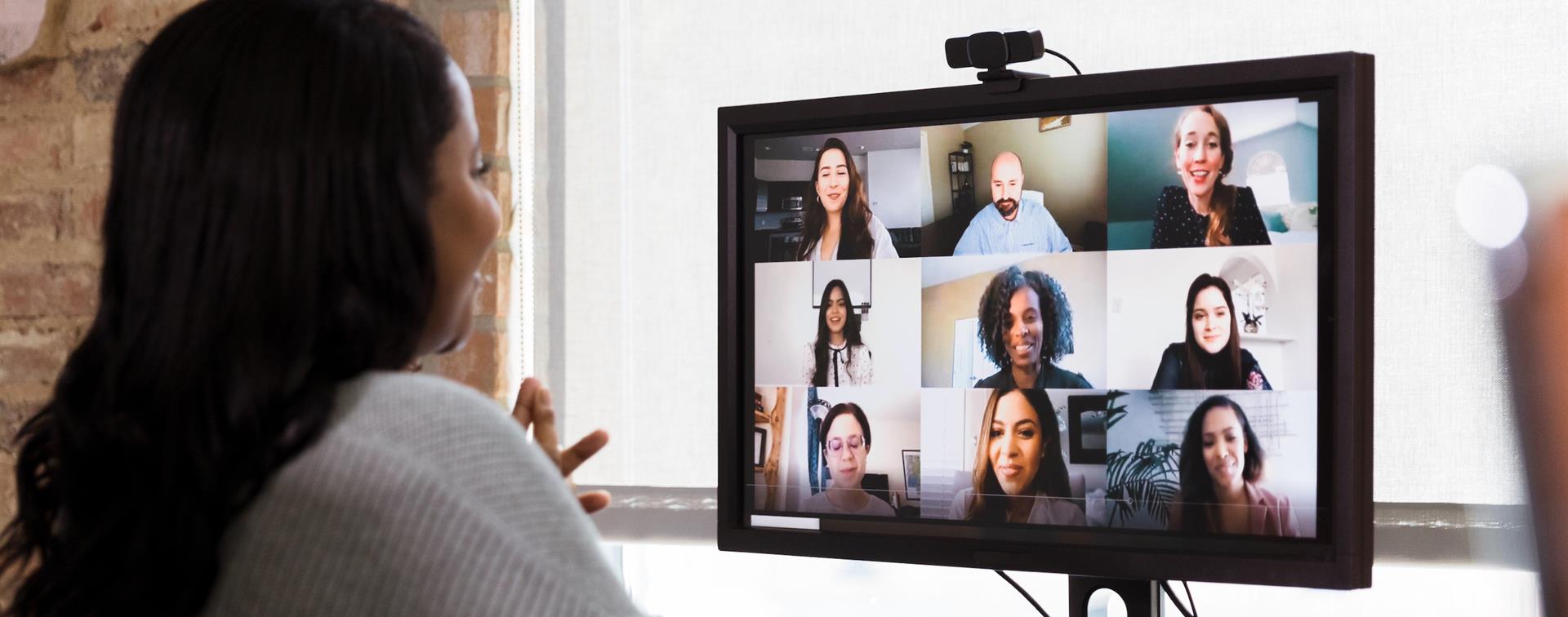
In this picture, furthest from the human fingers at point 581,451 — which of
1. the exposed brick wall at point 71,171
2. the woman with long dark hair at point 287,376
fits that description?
the exposed brick wall at point 71,171

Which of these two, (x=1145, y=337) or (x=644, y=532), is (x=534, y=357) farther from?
(x=1145, y=337)

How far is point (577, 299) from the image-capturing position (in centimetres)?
163

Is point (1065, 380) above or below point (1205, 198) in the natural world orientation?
below

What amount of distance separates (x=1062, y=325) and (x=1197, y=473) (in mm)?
157

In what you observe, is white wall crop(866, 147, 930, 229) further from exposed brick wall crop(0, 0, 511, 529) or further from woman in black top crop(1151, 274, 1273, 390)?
exposed brick wall crop(0, 0, 511, 529)

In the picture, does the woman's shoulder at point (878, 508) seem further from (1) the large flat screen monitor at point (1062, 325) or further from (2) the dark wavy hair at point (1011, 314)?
(2) the dark wavy hair at point (1011, 314)

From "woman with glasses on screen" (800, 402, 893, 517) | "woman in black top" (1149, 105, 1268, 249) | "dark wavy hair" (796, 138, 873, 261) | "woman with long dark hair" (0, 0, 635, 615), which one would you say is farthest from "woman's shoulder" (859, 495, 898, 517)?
"woman with long dark hair" (0, 0, 635, 615)

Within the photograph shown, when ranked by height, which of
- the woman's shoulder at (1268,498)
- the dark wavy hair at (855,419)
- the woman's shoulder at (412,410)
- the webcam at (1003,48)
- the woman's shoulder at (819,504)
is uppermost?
the webcam at (1003,48)

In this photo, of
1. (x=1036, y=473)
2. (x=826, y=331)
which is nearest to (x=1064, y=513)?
(x=1036, y=473)

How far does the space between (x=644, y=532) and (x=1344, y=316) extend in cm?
88

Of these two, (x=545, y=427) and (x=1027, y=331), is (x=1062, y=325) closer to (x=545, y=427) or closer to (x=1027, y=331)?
(x=1027, y=331)

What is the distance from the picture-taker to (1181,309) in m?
1.04

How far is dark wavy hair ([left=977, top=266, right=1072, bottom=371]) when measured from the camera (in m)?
1.07

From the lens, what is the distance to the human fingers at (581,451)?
2.80 ft
